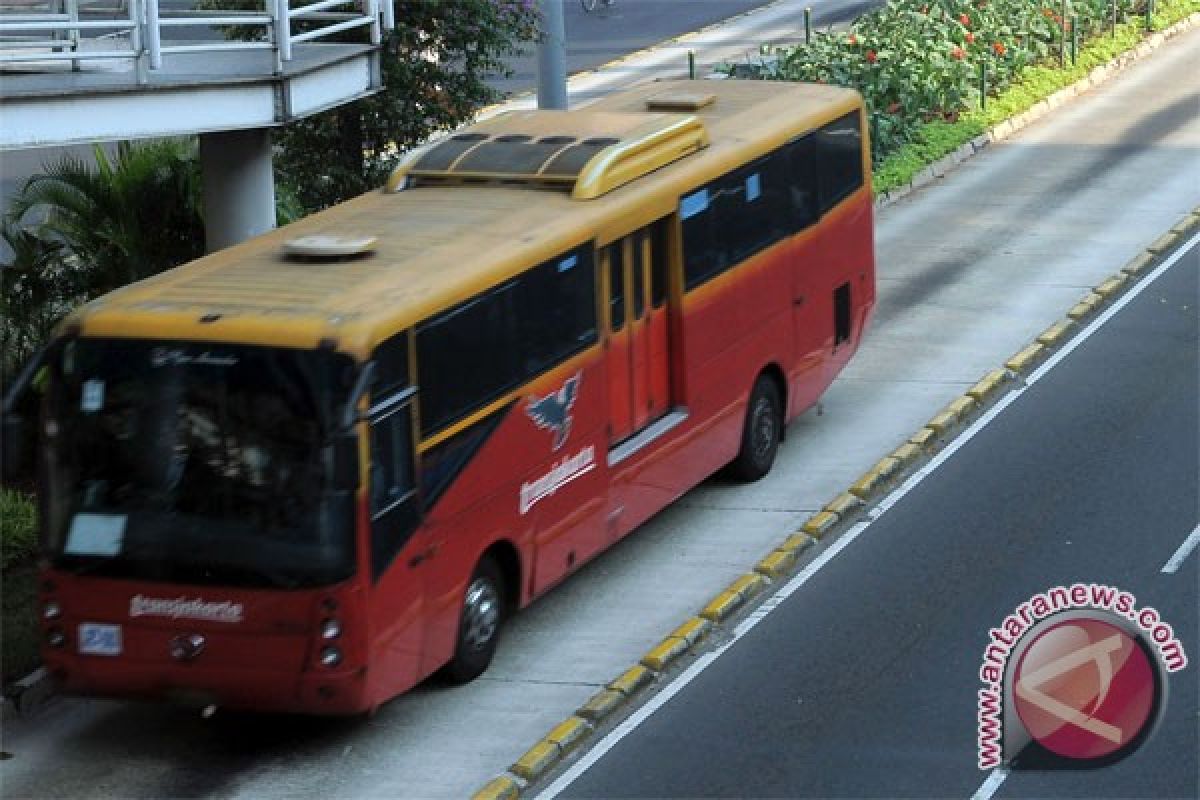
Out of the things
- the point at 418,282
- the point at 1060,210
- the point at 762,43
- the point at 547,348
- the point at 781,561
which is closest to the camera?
the point at 418,282

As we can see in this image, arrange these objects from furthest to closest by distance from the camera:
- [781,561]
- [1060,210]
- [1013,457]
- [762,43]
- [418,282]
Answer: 1. [762,43]
2. [1060,210]
3. [1013,457]
4. [781,561]
5. [418,282]

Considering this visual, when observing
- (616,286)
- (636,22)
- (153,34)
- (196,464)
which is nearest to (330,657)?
(196,464)

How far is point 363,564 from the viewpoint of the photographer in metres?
13.4

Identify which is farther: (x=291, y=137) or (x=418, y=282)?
(x=291, y=137)

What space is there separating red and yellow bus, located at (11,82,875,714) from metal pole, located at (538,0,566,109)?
4.51 metres

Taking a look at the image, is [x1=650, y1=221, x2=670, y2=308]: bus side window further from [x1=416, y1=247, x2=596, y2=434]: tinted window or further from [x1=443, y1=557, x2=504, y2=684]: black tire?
[x1=443, y1=557, x2=504, y2=684]: black tire

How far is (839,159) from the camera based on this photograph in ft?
67.2

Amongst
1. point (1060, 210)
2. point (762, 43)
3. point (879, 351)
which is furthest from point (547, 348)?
point (762, 43)

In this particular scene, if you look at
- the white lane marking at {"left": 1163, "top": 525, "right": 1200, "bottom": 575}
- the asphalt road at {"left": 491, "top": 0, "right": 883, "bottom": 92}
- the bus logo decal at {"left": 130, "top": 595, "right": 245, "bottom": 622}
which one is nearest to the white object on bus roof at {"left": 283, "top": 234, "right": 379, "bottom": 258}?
the bus logo decal at {"left": 130, "top": 595, "right": 245, "bottom": 622}

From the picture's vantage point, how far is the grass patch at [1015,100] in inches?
1228

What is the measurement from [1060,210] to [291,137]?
10.8m

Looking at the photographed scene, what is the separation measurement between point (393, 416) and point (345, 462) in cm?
57

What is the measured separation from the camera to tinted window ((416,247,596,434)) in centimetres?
1421

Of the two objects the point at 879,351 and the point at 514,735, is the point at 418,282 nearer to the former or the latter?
the point at 514,735
